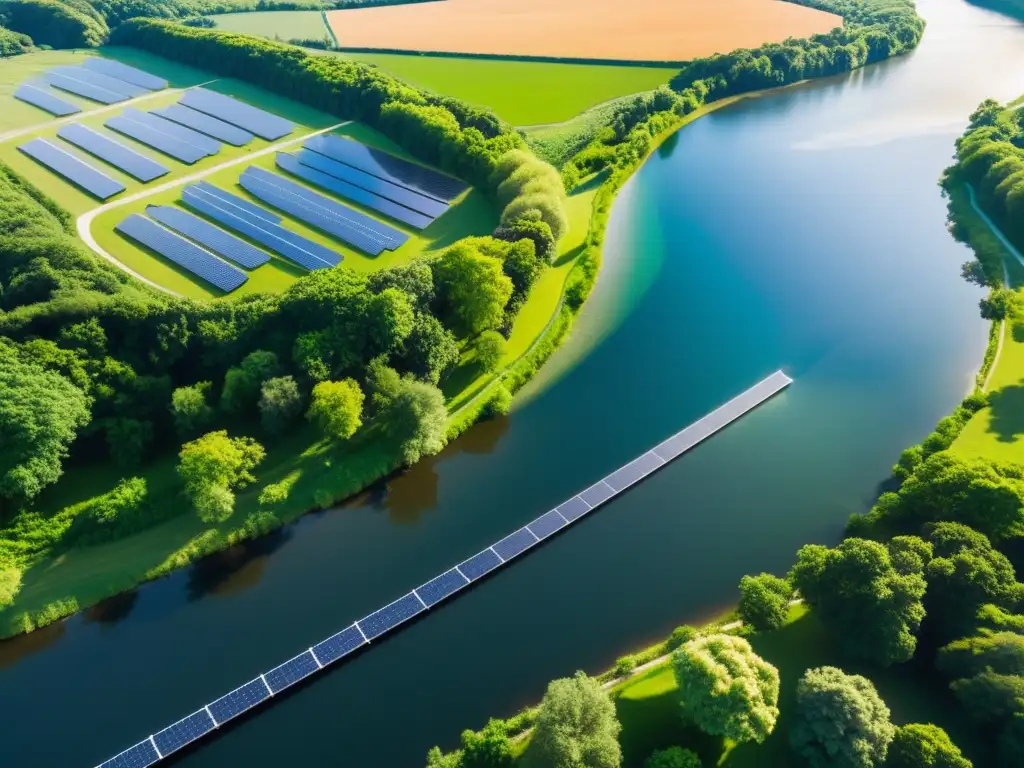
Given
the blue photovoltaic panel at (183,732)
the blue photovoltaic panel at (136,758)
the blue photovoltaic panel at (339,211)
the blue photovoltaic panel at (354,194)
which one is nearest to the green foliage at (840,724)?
the blue photovoltaic panel at (183,732)

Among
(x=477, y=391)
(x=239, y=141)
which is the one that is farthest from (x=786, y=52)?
(x=477, y=391)

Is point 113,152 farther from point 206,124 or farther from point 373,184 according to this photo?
point 373,184

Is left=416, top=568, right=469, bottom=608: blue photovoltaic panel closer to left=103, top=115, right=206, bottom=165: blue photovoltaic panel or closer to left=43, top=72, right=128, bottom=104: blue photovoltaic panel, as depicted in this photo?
left=103, top=115, right=206, bottom=165: blue photovoltaic panel

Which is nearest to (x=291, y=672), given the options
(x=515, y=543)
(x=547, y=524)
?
(x=515, y=543)

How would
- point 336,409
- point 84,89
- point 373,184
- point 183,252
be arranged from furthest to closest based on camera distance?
1. point 84,89
2. point 373,184
3. point 183,252
4. point 336,409

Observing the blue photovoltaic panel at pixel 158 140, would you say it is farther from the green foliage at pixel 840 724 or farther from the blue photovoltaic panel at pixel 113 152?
the green foliage at pixel 840 724

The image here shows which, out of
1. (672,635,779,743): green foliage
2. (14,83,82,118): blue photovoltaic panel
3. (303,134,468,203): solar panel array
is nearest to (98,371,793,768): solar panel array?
(672,635,779,743): green foliage
